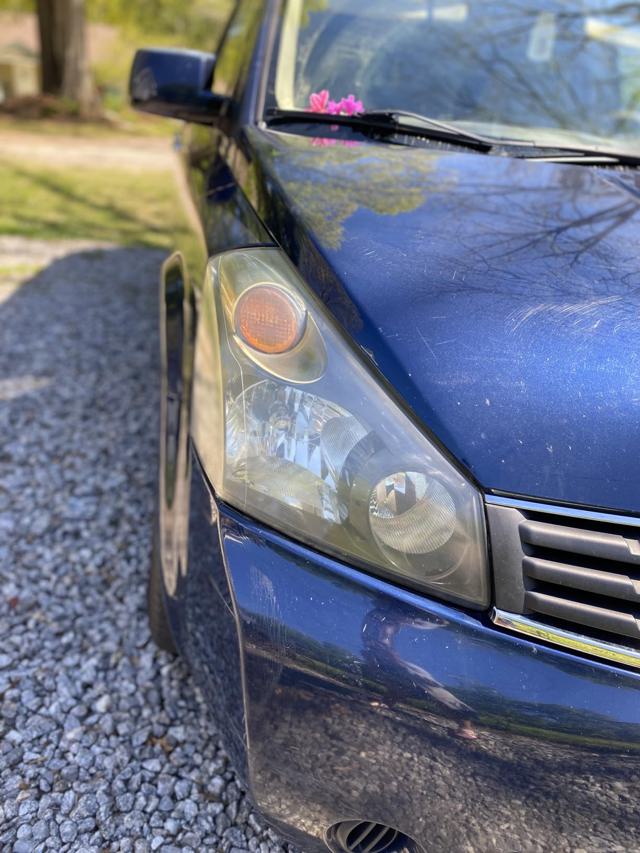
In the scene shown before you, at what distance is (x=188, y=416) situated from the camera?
1.61 meters

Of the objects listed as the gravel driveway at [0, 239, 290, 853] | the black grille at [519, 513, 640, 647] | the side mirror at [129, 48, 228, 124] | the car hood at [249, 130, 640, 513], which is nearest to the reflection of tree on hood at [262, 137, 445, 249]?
the car hood at [249, 130, 640, 513]

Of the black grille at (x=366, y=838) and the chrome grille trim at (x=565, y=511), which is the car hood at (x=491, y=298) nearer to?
the chrome grille trim at (x=565, y=511)

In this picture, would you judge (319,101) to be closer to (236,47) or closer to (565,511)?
(236,47)

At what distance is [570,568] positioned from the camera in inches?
43.4

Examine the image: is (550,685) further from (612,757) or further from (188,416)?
(188,416)

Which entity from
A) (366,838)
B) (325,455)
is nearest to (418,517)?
(325,455)

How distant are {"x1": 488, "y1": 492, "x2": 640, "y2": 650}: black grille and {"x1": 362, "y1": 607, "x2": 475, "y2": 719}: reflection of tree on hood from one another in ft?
0.46

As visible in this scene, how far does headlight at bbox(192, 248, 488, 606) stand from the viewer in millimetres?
1128

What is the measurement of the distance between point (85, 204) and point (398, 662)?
727 cm

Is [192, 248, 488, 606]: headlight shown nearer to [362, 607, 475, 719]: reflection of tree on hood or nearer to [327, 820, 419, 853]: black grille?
[362, 607, 475, 719]: reflection of tree on hood

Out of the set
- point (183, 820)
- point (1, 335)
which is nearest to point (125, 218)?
point (1, 335)

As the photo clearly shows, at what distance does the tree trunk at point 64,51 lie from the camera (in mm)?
12039

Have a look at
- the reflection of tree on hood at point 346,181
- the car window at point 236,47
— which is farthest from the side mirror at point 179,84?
the reflection of tree on hood at point 346,181

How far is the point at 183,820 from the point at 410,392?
1.07m
